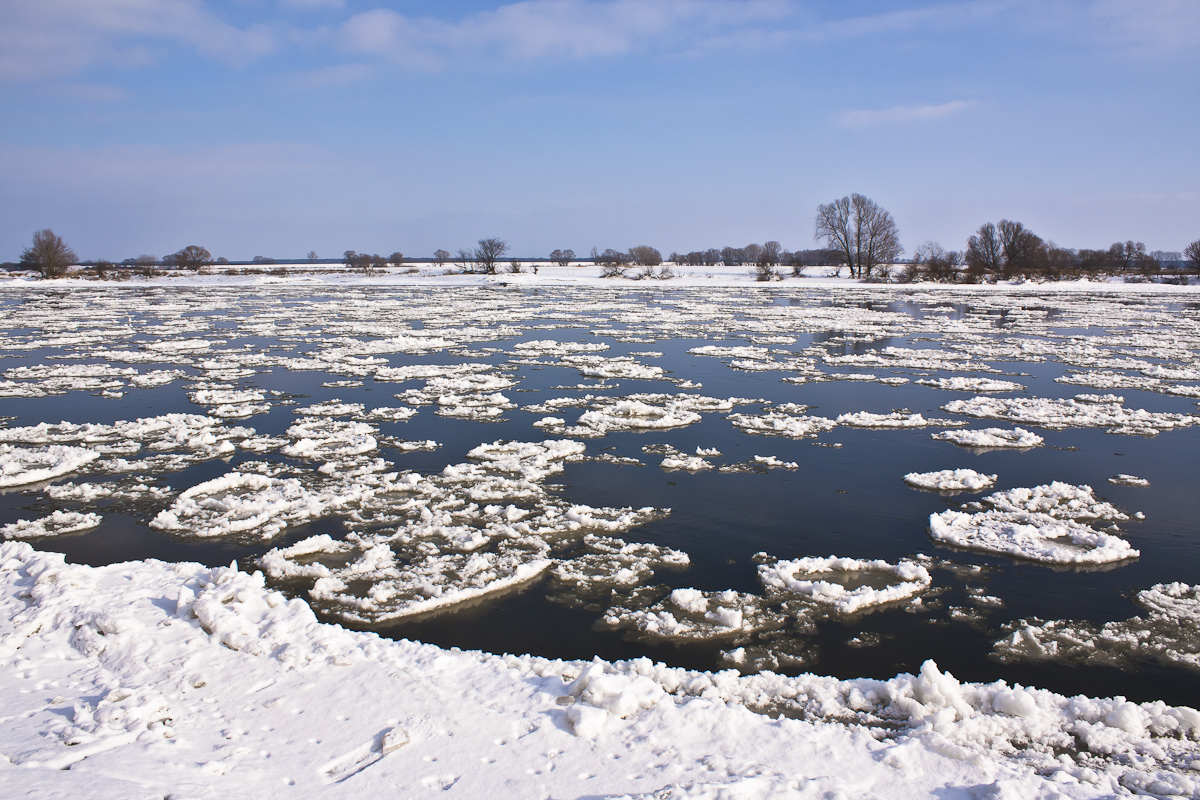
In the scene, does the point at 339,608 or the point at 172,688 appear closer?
the point at 172,688

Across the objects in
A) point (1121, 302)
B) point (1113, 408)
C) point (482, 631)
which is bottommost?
point (482, 631)

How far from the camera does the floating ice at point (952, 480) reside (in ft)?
20.3

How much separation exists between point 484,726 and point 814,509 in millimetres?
3607

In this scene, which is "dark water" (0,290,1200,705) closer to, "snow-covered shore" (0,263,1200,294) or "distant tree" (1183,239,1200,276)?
"snow-covered shore" (0,263,1200,294)

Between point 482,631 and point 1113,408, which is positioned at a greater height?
point 1113,408

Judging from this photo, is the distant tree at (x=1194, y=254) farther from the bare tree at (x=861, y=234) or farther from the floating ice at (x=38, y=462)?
the floating ice at (x=38, y=462)

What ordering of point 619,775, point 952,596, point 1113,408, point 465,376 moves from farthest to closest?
point 465,376
point 1113,408
point 952,596
point 619,775

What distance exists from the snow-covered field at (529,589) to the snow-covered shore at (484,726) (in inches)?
0.6

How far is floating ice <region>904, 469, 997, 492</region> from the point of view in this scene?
6191 mm

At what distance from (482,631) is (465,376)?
7.86 metres

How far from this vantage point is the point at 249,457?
713 cm

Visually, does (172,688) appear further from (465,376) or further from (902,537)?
(465,376)

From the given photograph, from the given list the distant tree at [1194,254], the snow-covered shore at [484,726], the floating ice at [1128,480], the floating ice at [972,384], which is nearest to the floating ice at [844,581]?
the snow-covered shore at [484,726]

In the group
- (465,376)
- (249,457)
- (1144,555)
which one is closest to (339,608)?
(249,457)
